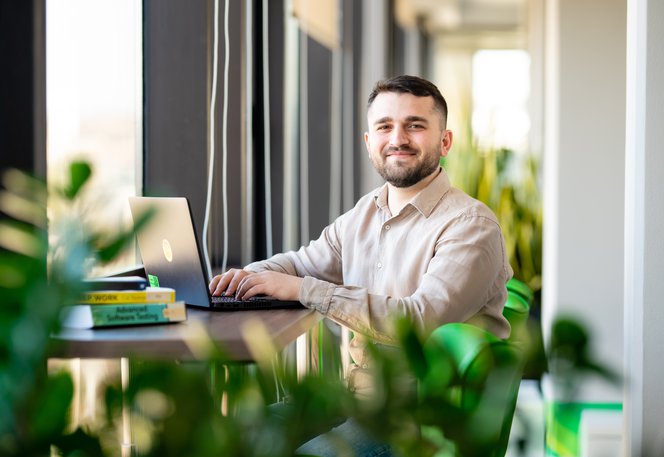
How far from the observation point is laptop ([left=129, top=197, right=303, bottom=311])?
84.3 inches

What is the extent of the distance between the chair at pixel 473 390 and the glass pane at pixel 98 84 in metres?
1.61

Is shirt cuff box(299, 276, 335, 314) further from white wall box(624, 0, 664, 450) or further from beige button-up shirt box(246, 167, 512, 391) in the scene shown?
white wall box(624, 0, 664, 450)

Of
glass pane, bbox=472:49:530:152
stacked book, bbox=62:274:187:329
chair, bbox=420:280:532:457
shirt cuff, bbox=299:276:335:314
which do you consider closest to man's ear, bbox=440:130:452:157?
shirt cuff, bbox=299:276:335:314

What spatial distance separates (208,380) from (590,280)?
172 inches

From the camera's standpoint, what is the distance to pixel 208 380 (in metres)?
0.43

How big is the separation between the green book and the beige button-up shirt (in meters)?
0.38

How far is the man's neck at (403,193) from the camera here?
2.63 meters

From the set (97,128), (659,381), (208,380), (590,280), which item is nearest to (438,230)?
(659,381)

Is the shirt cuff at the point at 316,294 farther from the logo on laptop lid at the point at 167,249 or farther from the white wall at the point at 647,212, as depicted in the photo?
the white wall at the point at 647,212

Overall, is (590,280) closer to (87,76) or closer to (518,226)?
(518,226)

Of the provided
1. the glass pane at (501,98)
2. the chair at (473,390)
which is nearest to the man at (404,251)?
the chair at (473,390)

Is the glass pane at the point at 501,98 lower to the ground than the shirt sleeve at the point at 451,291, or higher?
higher

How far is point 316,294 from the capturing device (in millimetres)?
2312

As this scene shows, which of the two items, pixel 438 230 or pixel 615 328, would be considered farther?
pixel 615 328
